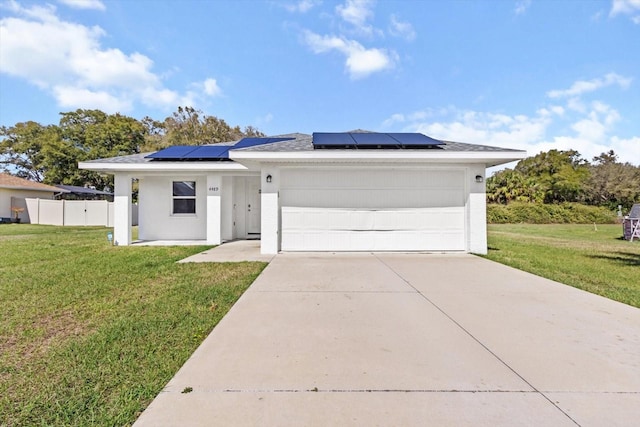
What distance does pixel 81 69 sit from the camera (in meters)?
18.3

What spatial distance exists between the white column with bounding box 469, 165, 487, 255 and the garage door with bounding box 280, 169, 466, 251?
27 centimetres

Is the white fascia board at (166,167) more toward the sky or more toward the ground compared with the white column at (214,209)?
more toward the sky

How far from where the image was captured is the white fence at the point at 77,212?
2089 cm

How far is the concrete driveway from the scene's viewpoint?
2.08 m

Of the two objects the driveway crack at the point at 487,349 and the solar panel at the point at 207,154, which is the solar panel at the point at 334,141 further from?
the driveway crack at the point at 487,349

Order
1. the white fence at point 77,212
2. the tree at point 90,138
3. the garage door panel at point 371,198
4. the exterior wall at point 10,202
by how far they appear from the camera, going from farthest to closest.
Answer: the tree at point 90,138 < the exterior wall at point 10,202 < the white fence at point 77,212 < the garage door panel at point 371,198

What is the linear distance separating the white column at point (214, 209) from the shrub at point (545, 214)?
74.4ft

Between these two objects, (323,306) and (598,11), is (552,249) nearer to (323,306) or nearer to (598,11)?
(598,11)

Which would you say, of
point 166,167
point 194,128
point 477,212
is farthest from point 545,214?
point 194,128

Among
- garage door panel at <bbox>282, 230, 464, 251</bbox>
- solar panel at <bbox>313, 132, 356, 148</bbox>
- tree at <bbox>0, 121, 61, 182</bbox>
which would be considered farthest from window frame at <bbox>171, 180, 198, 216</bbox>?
tree at <bbox>0, 121, 61, 182</bbox>

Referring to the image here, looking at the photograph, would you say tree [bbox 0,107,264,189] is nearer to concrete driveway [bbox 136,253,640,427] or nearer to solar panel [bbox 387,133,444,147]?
solar panel [bbox 387,133,444,147]

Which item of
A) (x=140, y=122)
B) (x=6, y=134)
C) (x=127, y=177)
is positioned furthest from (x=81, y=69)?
(x=6, y=134)

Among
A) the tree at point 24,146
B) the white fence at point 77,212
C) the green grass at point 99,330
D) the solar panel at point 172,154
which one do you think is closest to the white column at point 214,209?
the solar panel at point 172,154

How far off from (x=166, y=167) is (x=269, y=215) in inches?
167
